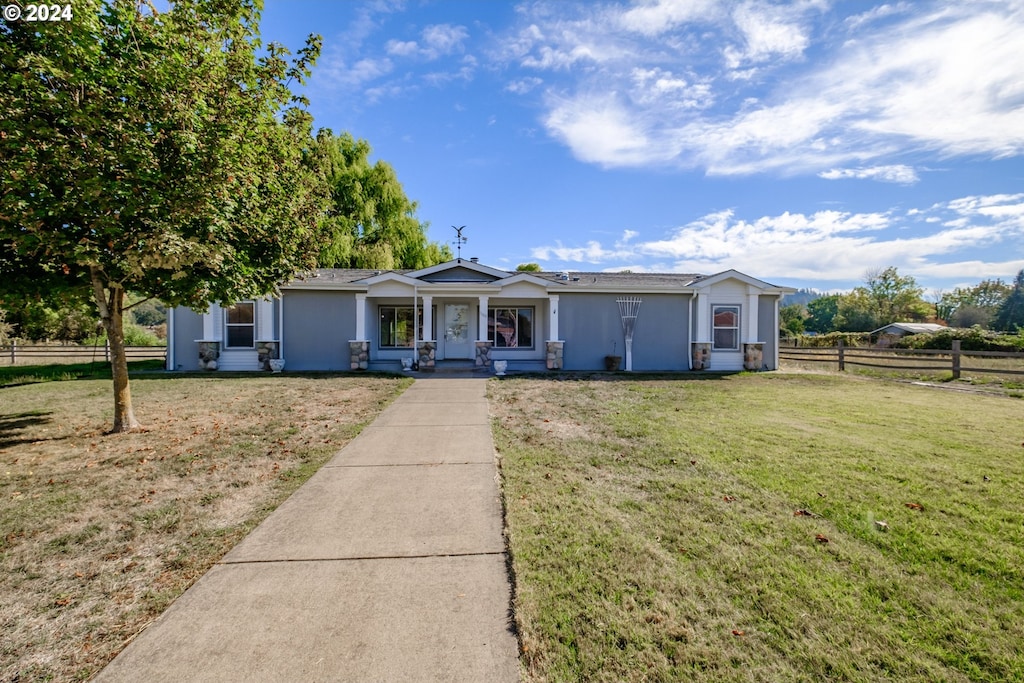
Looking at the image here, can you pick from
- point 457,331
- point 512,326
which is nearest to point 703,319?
point 512,326

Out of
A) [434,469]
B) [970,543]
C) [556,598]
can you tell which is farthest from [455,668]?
[970,543]

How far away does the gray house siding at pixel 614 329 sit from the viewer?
1556 centimetres

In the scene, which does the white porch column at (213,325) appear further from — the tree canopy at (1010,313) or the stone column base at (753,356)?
the tree canopy at (1010,313)

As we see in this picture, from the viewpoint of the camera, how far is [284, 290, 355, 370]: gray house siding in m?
15.0

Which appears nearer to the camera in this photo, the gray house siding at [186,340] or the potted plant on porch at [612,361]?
the gray house siding at [186,340]

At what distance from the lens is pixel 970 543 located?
331cm

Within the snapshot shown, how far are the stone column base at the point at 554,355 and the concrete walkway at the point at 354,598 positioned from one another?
34.6ft

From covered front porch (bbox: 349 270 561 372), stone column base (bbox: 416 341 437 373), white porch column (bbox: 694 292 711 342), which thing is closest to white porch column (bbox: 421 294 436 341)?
covered front porch (bbox: 349 270 561 372)

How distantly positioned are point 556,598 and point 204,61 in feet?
24.9

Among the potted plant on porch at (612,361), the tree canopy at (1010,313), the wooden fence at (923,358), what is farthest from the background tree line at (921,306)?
the potted plant on porch at (612,361)

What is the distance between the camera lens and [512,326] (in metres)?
16.8

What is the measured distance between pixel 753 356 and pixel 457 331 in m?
10.4

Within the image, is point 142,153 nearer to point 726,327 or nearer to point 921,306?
point 726,327

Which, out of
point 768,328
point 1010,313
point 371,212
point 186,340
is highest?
point 371,212
